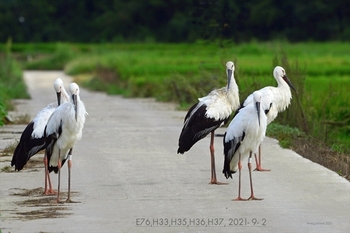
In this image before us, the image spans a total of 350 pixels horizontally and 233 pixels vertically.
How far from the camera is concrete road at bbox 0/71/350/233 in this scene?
7.88 m

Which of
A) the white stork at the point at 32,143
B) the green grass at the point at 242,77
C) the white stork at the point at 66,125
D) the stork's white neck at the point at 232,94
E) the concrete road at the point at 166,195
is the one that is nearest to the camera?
the concrete road at the point at 166,195

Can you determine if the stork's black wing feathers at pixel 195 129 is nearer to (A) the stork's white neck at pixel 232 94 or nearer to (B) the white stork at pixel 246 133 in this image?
(A) the stork's white neck at pixel 232 94

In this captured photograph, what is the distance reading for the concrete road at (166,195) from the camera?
7.88 m

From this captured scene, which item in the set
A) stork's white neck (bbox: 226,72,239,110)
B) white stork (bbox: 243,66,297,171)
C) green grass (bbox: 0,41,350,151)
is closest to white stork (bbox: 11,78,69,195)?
stork's white neck (bbox: 226,72,239,110)

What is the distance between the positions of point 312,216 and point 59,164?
289 centimetres

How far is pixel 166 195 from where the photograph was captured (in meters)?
9.26

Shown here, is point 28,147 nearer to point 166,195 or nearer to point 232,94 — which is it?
point 166,195

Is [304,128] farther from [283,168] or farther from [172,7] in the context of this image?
[172,7]

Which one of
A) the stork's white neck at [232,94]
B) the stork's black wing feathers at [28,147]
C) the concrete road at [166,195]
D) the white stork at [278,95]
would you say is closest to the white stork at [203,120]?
the stork's white neck at [232,94]

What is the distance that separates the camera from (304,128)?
15.2m

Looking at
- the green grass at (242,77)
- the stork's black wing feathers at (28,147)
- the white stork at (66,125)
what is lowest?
the green grass at (242,77)

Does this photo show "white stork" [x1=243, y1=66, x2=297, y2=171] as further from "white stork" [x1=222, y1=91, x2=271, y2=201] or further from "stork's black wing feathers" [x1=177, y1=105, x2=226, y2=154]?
"white stork" [x1=222, y1=91, x2=271, y2=201]

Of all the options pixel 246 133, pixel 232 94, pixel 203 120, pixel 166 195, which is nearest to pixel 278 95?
pixel 232 94

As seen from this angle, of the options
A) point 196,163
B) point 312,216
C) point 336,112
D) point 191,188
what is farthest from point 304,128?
point 312,216
